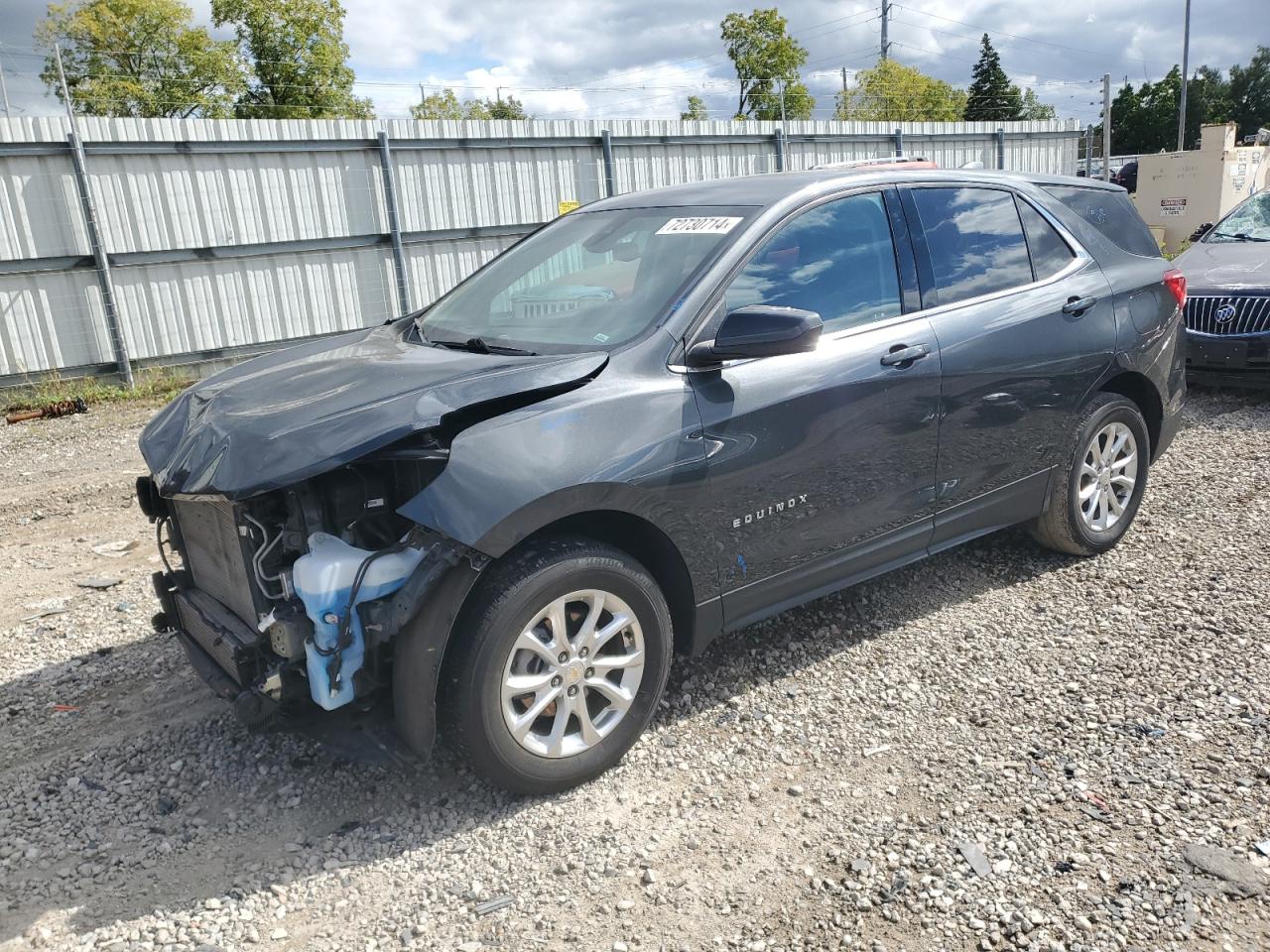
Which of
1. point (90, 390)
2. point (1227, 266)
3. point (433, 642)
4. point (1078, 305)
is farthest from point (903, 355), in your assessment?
point (90, 390)

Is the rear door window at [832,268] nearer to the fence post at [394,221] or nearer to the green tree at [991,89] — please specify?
the fence post at [394,221]

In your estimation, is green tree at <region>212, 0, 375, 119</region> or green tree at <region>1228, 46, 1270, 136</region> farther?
green tree at <region>1228, 46, 1270, 136</region>

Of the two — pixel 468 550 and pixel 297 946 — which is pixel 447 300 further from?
pixel 297 946

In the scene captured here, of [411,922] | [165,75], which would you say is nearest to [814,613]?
[411,922]

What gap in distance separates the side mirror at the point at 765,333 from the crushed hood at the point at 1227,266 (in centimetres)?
632

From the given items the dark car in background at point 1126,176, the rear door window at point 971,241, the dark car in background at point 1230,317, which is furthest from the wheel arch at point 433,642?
the dark car in background at point 1126,176

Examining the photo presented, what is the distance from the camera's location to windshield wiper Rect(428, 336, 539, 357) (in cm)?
343

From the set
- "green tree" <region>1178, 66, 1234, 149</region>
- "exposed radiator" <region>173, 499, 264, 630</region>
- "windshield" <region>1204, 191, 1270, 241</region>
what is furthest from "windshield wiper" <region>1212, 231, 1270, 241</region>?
"green tree" <region>1178, 66, 1234, 149</region>

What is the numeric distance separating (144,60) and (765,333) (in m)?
49.2

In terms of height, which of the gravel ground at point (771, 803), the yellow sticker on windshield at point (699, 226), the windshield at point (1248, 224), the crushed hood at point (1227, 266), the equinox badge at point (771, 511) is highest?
the yellow sticker on windshield at point (699, 226)

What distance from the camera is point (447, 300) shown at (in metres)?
4.37

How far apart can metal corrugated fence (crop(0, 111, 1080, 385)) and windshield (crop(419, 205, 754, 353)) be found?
25.4 ft

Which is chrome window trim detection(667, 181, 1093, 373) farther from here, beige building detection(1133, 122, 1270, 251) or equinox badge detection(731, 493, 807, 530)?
beige building detection(1133, 122, 1270, 251)

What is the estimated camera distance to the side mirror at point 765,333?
3.11 metres
